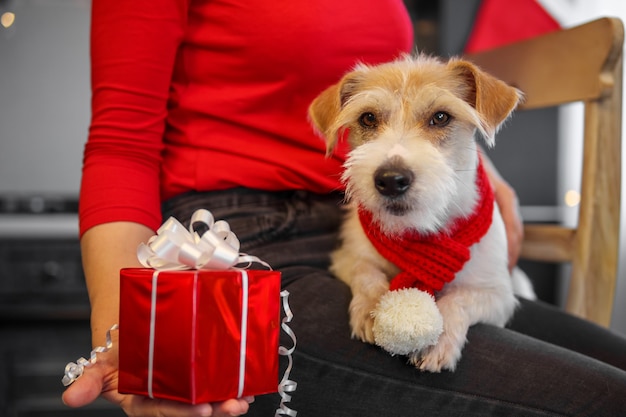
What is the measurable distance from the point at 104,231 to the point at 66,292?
1441 mm

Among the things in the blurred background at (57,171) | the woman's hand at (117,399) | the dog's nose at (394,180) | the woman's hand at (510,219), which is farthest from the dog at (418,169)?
the blurred background at (57,171)

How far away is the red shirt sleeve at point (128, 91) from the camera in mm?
1188

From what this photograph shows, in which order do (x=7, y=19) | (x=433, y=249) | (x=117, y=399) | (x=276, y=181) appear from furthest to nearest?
1. (x=7, y=19)
2. (x=276, y=181)
3. (x=433, y=249)
4. (x=117, y=399)

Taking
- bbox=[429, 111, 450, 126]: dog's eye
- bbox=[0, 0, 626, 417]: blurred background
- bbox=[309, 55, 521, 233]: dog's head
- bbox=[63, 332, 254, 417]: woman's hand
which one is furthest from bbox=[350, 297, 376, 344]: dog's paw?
bbox=[0, 0, 626, 417]: blurred background

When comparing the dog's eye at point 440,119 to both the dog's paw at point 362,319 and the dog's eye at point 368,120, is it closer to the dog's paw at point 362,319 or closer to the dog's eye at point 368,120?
the dog's eye at point 368,120

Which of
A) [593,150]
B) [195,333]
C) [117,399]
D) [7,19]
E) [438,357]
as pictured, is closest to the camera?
[195,333]

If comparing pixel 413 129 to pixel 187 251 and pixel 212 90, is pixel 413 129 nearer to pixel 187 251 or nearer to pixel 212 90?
pixel 212 90


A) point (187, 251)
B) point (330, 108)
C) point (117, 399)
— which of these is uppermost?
point (330, 108)

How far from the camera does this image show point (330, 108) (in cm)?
125

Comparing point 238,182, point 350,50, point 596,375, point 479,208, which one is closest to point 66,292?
point 238,182

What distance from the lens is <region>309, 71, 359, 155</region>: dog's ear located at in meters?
1.24

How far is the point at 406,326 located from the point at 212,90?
0.68m

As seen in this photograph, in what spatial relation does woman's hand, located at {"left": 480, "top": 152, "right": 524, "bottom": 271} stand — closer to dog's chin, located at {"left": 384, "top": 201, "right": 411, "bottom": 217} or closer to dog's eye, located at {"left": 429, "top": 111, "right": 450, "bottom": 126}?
dog's eye, located at {"left": 429, "top": 111, "right": 450, "bottom": 126}

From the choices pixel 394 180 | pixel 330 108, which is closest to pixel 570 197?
pixel 330 108
